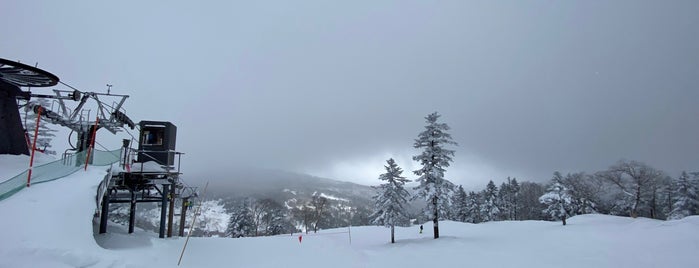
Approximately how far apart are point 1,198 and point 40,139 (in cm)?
2999

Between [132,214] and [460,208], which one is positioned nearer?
[132,214]

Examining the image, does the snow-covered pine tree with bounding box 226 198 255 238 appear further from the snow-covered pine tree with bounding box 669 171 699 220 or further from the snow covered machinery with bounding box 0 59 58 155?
the snow-covered pine tree with bounding box 669 171 699 220

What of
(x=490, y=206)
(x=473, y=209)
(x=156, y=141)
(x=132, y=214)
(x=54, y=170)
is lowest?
(x=473, y=209)

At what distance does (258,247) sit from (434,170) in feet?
56.8

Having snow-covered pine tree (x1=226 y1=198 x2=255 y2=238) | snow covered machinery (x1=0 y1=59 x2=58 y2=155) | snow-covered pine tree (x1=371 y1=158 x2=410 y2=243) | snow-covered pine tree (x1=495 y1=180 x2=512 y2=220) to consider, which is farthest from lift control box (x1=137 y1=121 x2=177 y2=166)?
snow-covered pine tree (x1=495 y1=180 x2=512 y2=220)

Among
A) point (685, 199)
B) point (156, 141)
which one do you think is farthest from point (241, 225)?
point (685, 199)

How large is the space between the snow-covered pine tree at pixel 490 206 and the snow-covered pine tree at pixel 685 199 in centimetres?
2568

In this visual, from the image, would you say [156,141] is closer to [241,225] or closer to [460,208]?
[241,225]

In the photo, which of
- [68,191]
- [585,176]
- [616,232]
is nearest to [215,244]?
[68,191]

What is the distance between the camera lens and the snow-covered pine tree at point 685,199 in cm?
4350

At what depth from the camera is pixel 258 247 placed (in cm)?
2350

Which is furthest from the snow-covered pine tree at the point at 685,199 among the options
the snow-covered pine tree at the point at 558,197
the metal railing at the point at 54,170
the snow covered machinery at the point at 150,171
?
the metal railing at the point at 54,170

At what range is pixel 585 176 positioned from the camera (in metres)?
A: 52.5

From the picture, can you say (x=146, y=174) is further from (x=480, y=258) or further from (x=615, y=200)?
(x=615, y=200)
